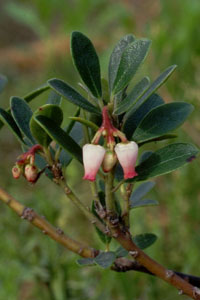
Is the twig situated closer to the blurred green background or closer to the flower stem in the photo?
the flower stem

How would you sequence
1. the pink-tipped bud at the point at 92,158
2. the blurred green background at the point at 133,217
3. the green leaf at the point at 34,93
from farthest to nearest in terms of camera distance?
the blurred green background at the point at 133,217
the green leaf at the point at 34,93
the pink-tipped bud at the point at 92,158

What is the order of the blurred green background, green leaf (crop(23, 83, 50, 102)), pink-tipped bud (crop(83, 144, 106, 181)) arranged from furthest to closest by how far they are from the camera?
the blurred green background, green leaf (crop(23, 83, 50, 102)), pink-tipped bud (crop(83, 144, 106, 181))

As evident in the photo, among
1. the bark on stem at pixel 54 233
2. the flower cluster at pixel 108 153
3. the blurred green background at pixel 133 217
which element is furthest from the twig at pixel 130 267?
the blurred green background at pixel 133 217

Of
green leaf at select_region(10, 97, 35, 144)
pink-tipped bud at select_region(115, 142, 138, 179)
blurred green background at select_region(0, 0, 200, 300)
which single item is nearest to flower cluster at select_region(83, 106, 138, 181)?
pink-tipped bud at select_region(115, 142, 138, 179)

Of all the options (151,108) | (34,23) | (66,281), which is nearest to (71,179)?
(66,281)

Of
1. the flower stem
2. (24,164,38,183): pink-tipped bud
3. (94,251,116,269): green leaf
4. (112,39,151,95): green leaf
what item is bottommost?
(94,251,116,269): green leaf

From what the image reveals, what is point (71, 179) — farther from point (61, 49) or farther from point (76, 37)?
point (61, 49)

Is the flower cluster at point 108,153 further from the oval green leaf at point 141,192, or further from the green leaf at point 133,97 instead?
the oval green leaf at point 141,192
